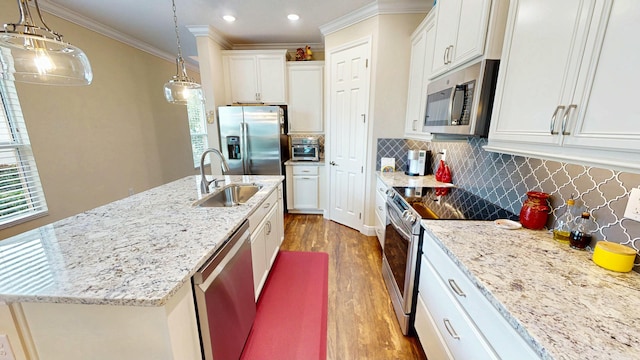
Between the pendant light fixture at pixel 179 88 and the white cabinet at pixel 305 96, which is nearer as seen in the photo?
the pendant light fixture at pixel 179 88

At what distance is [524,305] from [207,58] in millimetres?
4093

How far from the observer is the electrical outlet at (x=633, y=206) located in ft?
2.89

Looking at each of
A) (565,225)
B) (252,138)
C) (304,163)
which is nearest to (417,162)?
(565,225)

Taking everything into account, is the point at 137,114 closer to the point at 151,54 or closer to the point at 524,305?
the point at 151,54

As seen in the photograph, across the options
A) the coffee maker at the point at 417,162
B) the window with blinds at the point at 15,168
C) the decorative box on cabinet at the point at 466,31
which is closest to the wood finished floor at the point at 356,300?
the coffee maker at the point at 417,162

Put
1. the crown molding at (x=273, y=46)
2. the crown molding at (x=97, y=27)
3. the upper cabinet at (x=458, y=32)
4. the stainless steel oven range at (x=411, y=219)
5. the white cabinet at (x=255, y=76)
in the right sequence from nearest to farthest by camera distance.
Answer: the upper cabinet at (x=458, y=32) < the stainless steel oven range at (x=411, y=219) < the crown molding at (x=97, y=27) < the white cabinet at (x=255, y=76) < the crown molding at (x=273, y=46)

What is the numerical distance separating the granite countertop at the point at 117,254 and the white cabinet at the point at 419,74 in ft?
6.29

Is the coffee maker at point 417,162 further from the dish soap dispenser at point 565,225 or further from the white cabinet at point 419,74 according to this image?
the dish soap dispenser at point 565,225

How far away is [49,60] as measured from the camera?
1.19m

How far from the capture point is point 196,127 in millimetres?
5840

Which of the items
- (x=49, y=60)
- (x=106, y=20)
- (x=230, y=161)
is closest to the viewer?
(x=49, y=60)

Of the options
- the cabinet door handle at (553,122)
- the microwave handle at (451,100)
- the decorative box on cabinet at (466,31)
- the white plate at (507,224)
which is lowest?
the white plate at (507,224)

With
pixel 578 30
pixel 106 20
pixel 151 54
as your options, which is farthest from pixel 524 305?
pixel 151 54

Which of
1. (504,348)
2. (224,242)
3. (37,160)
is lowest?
(504,348)
